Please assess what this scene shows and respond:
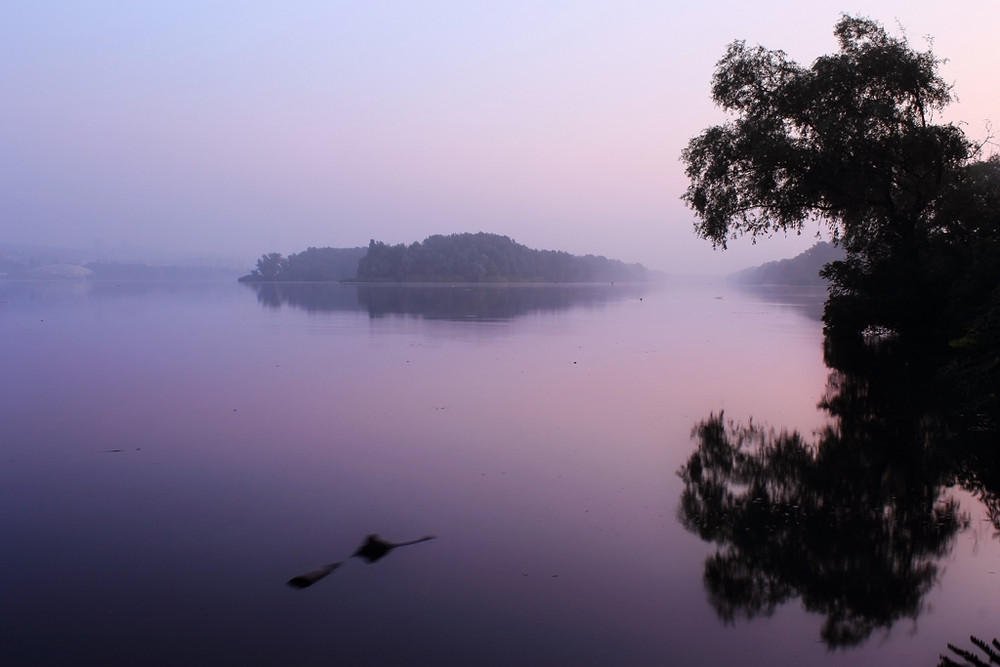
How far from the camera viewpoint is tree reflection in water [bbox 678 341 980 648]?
598 centimetres

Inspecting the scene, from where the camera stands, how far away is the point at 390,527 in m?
7.54

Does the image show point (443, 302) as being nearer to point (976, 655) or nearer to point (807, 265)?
point (976, 655)

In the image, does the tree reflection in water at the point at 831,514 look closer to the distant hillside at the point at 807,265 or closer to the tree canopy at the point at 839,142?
the tree canopy at the point at 839,142

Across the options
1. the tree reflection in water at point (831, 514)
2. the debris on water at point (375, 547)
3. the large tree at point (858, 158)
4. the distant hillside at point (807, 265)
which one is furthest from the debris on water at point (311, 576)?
the distant hillside at point (807, 265)

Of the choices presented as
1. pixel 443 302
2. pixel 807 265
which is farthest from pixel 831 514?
pixel 807 265

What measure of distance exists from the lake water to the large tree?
10974mm

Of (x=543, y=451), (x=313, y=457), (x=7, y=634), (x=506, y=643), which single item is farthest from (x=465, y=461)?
(x=7, y=634)

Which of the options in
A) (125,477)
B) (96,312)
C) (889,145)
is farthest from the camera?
(96,312)

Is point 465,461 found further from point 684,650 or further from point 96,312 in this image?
point 96,312

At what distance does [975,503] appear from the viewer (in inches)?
328

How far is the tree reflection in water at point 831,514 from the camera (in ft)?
19.6

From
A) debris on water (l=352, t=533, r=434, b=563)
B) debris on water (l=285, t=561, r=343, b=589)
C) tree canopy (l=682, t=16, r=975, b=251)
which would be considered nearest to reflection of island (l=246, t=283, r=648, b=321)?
tree canopy (l=682, t=16, r=975, b=251)

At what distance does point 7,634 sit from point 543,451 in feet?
21.5

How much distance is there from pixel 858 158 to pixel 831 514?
2100cm
